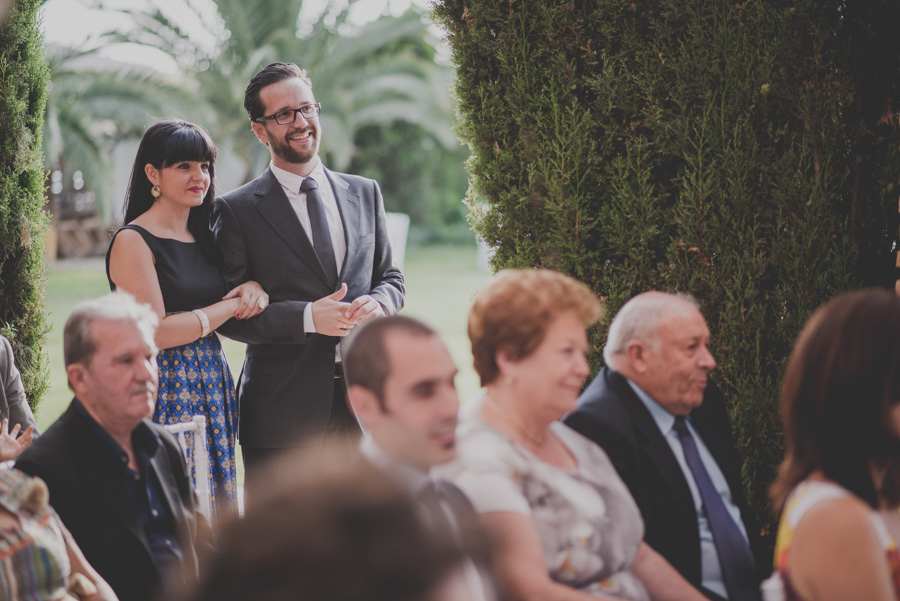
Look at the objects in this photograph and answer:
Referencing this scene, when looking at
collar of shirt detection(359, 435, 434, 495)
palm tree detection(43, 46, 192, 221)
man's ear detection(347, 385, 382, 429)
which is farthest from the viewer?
palm tree detection(43, 46, 192, 221)

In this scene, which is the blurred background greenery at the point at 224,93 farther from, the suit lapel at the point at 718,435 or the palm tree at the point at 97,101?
the suit lapel at the point at 718,435

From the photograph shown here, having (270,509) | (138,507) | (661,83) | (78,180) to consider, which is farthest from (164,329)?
(78,180)

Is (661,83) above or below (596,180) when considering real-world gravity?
above

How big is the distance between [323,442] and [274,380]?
33cm

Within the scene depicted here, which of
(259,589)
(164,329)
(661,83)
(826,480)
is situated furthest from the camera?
(661,83)

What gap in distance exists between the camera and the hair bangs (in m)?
3.65

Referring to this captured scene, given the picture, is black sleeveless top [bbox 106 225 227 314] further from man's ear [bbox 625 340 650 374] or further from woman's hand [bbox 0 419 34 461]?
man's ear [bbox 625 340 650 374]

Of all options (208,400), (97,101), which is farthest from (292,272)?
(97,101)

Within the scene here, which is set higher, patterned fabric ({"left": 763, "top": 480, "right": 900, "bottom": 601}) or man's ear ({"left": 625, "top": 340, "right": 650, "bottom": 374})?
man's ear ({"left": 625, "top": 340, "right": 650, "bottom": 374})

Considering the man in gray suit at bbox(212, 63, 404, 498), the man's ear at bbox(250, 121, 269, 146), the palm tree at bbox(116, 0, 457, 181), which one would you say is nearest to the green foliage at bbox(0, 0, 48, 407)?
the man in gray suit at bbox(212, 63, 404, 498)

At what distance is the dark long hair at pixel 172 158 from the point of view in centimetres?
366

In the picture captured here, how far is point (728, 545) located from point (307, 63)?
17831 mm

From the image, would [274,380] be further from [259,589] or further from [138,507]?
[259,589]

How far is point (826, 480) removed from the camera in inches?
77.2
